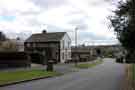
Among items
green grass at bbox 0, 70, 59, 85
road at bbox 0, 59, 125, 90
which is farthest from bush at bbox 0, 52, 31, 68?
road at bbox 0, 59, 125, 90

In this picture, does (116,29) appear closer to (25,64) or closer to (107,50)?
(25,64)

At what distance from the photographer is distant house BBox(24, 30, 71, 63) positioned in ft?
244

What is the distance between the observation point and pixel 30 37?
85688mm

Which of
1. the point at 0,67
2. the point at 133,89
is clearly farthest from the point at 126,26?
the point at 0,67

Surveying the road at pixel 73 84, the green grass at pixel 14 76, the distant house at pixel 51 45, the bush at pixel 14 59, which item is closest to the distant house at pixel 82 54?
the distant house at pixel 51 45

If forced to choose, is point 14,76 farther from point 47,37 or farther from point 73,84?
point 47,37

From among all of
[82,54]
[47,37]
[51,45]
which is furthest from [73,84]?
[82,54]

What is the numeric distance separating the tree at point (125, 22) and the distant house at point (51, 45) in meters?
54.0

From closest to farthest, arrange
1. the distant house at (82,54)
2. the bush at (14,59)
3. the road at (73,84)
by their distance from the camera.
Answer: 1. the road at (73,84)
2. the bush at (14,59)
3. the distant house at (82,54)

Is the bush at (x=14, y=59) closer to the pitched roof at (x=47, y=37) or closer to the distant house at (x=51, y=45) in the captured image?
the distant house at (x=51, y=45)

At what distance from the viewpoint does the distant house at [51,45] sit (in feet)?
244

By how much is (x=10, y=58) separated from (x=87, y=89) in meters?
28.1

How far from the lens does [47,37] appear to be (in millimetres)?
79438

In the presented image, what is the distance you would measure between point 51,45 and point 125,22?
199ft
